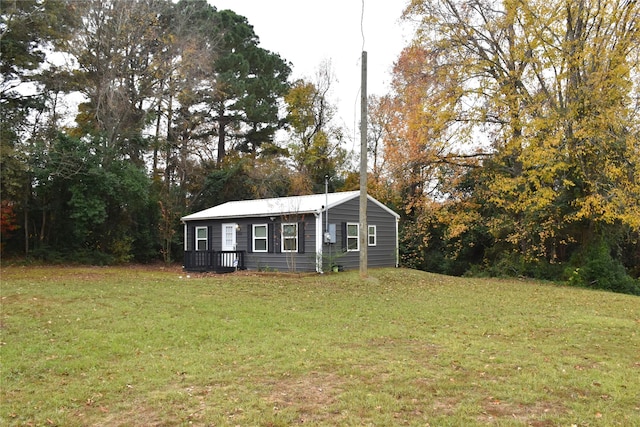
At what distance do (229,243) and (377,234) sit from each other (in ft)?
20.2

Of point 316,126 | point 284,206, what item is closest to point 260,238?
point 284,206

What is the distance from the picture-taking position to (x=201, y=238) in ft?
71.1

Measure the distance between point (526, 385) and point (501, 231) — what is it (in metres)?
15.4

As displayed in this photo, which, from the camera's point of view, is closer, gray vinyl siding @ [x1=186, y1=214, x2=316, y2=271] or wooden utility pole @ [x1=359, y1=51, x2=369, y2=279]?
wooden utility pole @ [x1=359, y1=51, x2=369, y2=279]

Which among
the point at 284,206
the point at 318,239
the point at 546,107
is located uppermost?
the point at 546,107

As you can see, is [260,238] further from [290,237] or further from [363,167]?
[363,167]

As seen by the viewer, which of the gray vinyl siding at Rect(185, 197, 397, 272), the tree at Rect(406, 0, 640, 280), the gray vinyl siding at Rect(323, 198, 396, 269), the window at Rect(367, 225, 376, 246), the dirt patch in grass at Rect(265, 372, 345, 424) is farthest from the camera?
the window at Rect(367, 225, 376, 246)

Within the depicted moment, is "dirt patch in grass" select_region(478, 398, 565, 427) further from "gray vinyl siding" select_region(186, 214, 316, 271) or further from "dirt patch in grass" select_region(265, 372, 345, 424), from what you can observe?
"gray vinyl siding" select_region(186, 214, 316, 271)

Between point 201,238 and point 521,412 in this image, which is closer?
point 521,412

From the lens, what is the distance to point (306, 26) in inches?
498

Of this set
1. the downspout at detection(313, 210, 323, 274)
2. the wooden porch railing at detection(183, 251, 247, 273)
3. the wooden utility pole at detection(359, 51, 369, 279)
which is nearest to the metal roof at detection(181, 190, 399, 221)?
the downspout at detection(313, 210, 323, 274)

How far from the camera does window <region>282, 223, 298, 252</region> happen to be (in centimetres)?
1783

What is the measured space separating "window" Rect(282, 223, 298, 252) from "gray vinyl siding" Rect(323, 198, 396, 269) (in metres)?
1.14

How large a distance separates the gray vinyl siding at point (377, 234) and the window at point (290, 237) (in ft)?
3.74
